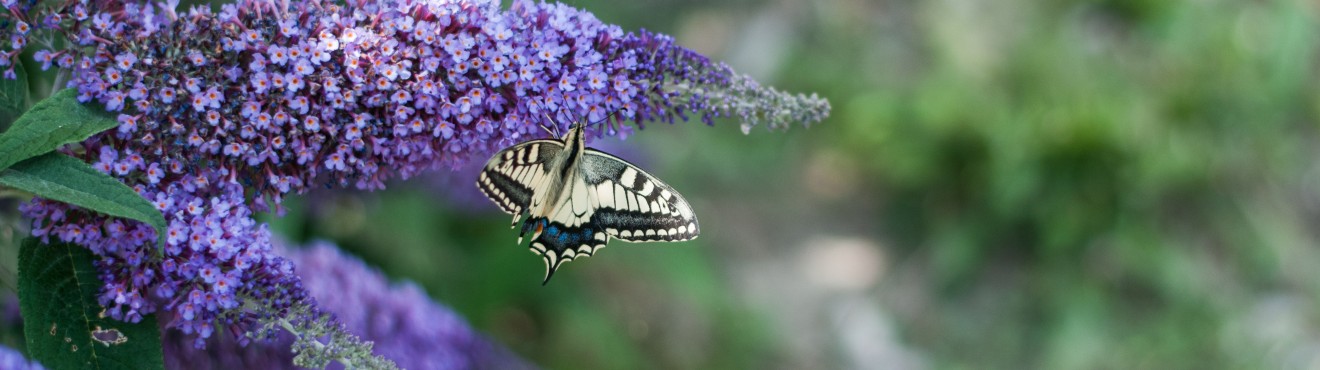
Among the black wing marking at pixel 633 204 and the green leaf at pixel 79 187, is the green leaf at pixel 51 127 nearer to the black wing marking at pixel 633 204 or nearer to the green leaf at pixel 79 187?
the green leaf at pixel 79 187

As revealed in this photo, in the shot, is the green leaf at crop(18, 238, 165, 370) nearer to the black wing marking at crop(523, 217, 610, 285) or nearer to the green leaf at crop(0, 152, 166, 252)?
the green leaf at crop(0, 152, 166, 252)

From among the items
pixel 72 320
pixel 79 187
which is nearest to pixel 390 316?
pixel 72 320

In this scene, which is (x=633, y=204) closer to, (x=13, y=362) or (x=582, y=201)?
(x=582, y=201)

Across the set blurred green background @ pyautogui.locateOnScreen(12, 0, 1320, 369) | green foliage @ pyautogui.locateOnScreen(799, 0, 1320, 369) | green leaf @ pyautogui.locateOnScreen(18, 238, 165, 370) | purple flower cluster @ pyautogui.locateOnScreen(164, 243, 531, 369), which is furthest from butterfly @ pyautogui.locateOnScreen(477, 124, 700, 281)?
green foliage @ pyautogui.locateOnScreen(799, 0, 1320, 369)

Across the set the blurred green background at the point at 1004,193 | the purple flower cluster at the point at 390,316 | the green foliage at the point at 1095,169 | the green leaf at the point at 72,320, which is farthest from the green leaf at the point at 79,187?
the green foliage at the point at 1095,169

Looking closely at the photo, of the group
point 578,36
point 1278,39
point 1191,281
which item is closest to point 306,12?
point 578,36
